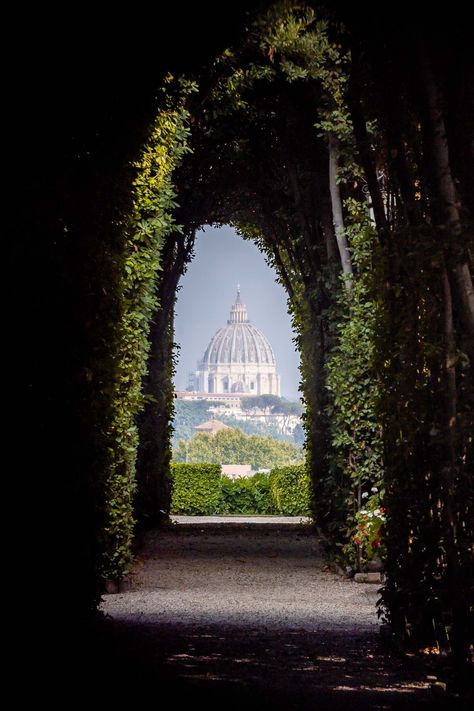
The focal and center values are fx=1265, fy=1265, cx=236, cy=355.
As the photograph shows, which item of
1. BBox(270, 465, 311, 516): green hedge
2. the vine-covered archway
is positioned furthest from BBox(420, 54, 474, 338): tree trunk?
BBox(270, 465, 311, 516): green hedge

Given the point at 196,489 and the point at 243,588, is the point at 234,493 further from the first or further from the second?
the point at 243,588

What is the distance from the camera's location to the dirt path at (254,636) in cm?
639

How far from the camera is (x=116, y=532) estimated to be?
1234 cm

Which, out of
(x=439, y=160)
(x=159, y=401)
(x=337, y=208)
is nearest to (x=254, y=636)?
(x=439, y=160)

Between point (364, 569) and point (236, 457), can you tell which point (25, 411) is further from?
point (236, 457)

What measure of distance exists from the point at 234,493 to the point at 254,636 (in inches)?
1153

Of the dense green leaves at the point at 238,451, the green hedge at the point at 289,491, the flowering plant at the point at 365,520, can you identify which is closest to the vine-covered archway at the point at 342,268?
the flowering plant at the point at 365,520

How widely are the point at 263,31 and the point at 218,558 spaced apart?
6773mm

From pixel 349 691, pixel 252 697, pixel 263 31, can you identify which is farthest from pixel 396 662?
pixel 263 31

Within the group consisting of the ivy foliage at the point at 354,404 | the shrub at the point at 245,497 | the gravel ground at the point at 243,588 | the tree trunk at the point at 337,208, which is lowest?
the gravel ground at the point at 243,588

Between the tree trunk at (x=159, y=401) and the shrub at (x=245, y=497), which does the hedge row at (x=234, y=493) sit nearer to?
the shrub at (x=245, y=497)

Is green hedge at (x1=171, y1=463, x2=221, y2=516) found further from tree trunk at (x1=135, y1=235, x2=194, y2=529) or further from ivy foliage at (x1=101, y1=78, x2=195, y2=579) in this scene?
ivy foliage at (x1=101, y1=78, x2=195, y2=579)

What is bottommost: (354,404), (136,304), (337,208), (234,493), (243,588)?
(243,588)

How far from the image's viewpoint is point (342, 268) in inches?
596
